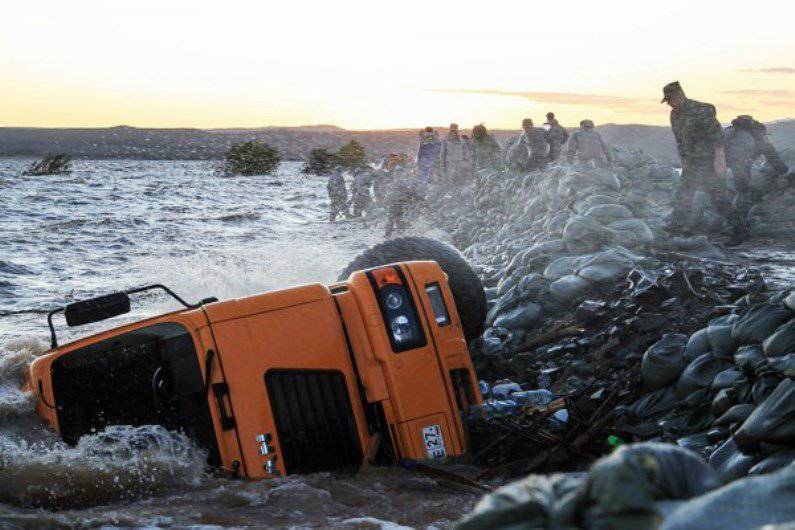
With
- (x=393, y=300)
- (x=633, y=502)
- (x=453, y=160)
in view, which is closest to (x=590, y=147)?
(x=453, y=160)

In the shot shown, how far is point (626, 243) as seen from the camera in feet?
36.5

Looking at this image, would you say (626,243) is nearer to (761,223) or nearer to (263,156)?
(761,223)

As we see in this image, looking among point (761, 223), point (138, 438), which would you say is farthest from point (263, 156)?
point (138, 438)

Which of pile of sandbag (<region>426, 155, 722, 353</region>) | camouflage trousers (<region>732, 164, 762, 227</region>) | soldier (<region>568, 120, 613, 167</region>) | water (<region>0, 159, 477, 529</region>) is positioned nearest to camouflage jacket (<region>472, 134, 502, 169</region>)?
water (<region>0, 159, 477, 529</region>)

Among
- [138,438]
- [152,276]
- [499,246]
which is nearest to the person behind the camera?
[138,438]

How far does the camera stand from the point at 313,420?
219 inches

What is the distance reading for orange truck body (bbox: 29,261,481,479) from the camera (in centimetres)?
537

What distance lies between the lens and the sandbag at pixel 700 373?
6293 millimetres

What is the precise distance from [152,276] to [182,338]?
16353mm

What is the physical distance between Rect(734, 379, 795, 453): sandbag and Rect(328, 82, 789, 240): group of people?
27.2ft

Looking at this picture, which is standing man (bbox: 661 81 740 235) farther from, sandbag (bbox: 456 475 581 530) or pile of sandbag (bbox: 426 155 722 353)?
sandbag (bbox: 456 475 581 530)

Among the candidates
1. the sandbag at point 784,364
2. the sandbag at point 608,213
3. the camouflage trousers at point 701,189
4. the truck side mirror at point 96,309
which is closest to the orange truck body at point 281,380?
the truck side mirror at point 96,309

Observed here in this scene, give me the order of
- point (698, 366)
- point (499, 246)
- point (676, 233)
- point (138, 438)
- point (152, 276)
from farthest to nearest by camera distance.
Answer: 1. point (152, 276)
2. point (499, 246)
3. point (676, 233)
4. point (698, 366)
5. point (138, 438)

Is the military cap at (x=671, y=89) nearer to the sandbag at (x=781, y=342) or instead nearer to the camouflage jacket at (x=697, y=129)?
the camouflage jacket at (x=697, y=129)
